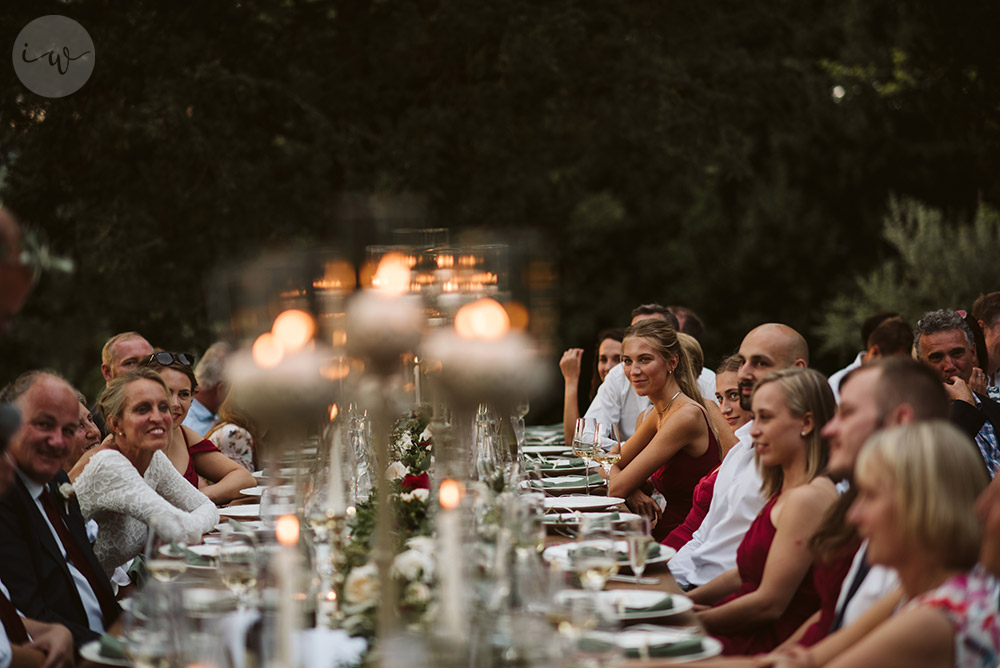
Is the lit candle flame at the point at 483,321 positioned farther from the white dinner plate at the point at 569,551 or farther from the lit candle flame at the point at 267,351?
the white dinner plate at the point at 569,551

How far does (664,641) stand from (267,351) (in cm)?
118

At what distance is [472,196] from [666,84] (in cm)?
220

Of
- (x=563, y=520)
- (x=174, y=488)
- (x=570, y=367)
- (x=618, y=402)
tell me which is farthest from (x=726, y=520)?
(x=570, y=367)

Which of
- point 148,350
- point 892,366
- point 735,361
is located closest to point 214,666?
point 892,366

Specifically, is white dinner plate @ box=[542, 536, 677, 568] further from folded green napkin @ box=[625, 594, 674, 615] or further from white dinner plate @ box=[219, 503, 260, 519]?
white dinner plate @ box=[219, 503, 260, 519]

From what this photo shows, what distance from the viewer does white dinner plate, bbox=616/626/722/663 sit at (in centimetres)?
237

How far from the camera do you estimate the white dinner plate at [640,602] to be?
2.69m

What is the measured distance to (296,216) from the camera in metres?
9.80

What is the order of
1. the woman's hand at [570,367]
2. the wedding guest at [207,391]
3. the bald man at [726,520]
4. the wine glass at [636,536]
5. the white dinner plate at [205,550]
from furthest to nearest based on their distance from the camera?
the woman's hand at [570,367] → the wedding guest at [207,391] → the bald man at [726,520] → the white dinner plate at [205,550] → the wine glass at [636,536]

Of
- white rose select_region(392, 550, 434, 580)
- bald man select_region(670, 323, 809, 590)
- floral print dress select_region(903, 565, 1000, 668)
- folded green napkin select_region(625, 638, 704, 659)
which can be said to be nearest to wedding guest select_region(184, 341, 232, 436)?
bald man select_region(670, 323, 809, 590)

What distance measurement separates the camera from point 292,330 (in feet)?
6.67

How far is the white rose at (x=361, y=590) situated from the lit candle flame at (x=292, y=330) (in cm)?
72
